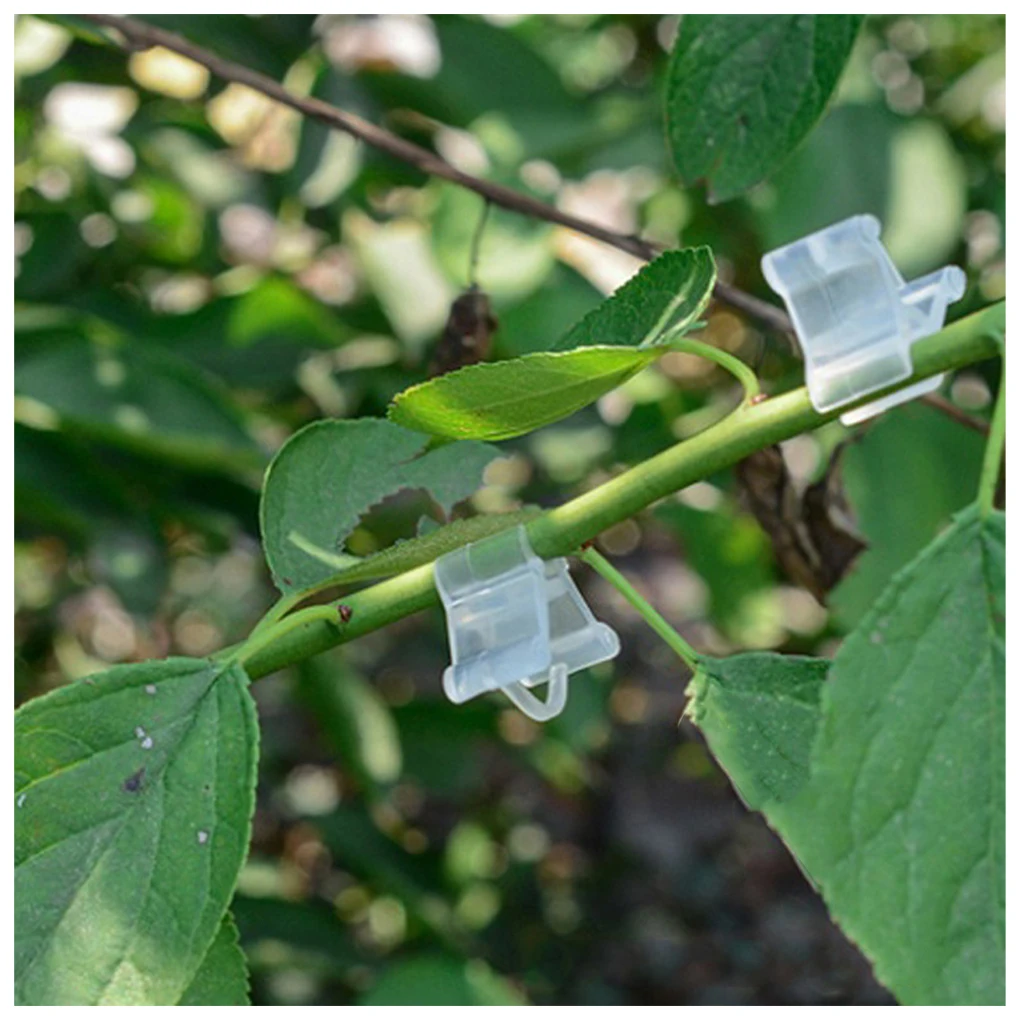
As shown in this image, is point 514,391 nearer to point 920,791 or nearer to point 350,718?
point 920,791

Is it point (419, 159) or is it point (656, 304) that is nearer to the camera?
point (656, 304)

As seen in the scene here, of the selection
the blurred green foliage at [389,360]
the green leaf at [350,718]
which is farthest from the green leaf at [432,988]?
the green leaf at [350,718]

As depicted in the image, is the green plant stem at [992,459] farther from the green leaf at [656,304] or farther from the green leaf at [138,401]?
the green leaf at [138,401]

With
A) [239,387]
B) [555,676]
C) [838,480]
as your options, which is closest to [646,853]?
[239,387]

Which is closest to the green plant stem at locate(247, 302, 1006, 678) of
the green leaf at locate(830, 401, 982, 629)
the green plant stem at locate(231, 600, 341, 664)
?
the green plant stem at locate(231, 600, 341, 664)

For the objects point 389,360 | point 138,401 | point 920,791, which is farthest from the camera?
point 389,360

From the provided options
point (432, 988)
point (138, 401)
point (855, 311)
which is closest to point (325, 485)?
point (855, 311)
